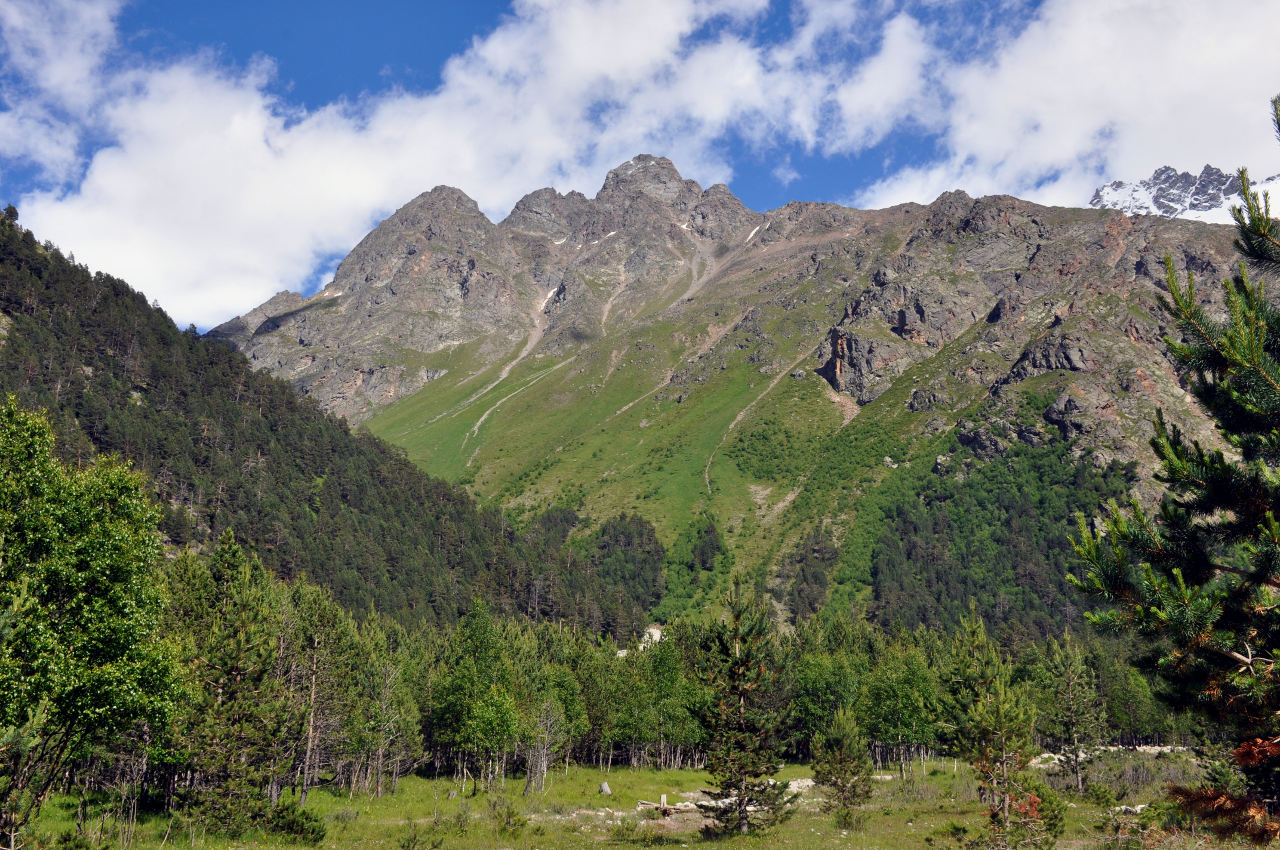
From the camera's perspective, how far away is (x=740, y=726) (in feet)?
104

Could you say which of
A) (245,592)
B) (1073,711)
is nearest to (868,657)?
(1073,711)

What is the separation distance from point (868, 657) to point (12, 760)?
97.3m

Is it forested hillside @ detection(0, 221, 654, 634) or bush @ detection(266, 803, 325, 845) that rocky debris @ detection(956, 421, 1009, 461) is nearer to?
forested hillside @ detection(0, 221, 654, 634)

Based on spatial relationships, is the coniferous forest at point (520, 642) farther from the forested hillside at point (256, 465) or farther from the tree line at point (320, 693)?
the forested hillside at point (256, 465)

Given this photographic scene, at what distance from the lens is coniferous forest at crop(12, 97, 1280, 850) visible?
11188mm

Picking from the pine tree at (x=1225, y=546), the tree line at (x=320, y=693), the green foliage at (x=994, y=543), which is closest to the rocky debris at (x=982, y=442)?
the green foliage at (x=994, y=543)

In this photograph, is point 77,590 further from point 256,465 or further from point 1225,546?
point 256,465

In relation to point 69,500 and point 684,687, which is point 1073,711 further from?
point 69,500

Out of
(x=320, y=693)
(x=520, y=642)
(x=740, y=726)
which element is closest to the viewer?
(x=740, y=726)

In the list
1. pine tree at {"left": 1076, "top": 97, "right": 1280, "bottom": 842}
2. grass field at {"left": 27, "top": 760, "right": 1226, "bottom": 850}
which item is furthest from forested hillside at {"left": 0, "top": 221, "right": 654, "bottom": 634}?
pine tree at {"left": 1076, "top": 97, "right": 1280, "bottom": 842}

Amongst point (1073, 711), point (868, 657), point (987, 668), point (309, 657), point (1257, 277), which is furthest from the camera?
point (868, 657)

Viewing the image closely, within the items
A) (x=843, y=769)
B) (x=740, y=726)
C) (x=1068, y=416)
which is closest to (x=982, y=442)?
(x=1068, y=416)

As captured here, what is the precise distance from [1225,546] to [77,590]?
28586 millimetres

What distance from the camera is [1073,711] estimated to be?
56.3 metres
